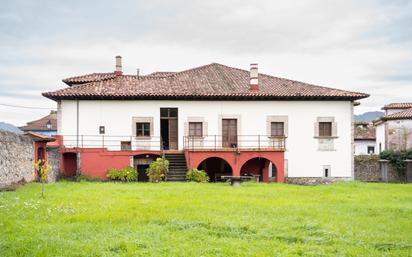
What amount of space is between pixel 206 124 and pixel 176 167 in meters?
3.51

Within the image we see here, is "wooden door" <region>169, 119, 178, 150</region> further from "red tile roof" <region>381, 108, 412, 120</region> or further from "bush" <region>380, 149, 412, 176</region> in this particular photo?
"red tile roof" <region>381, 108, 412, 120</region>

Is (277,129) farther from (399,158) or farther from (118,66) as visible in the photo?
(118,66)

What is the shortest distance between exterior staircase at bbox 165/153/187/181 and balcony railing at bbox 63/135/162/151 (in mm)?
1313

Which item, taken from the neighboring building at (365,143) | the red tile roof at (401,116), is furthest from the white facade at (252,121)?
the neighboring building at (365,143)

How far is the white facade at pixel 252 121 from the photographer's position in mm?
27609

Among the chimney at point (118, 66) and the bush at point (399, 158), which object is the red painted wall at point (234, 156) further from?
the bush at point (399, 158)

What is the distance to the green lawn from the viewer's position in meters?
8.55

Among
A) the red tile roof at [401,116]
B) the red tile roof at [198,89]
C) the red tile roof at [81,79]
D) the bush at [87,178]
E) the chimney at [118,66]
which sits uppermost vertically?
Answer: the chimney at [118,66]

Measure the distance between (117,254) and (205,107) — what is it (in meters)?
20.4

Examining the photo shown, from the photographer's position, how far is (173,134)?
2838 centimetres

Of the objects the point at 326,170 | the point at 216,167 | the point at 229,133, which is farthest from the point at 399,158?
the point at 216,167

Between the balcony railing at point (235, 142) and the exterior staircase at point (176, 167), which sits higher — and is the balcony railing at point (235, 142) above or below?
above

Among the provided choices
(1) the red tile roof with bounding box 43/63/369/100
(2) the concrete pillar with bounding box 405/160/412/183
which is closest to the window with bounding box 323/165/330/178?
(1) the red tile roof with bounding box 43/63/369/100

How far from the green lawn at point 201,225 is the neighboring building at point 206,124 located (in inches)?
396
